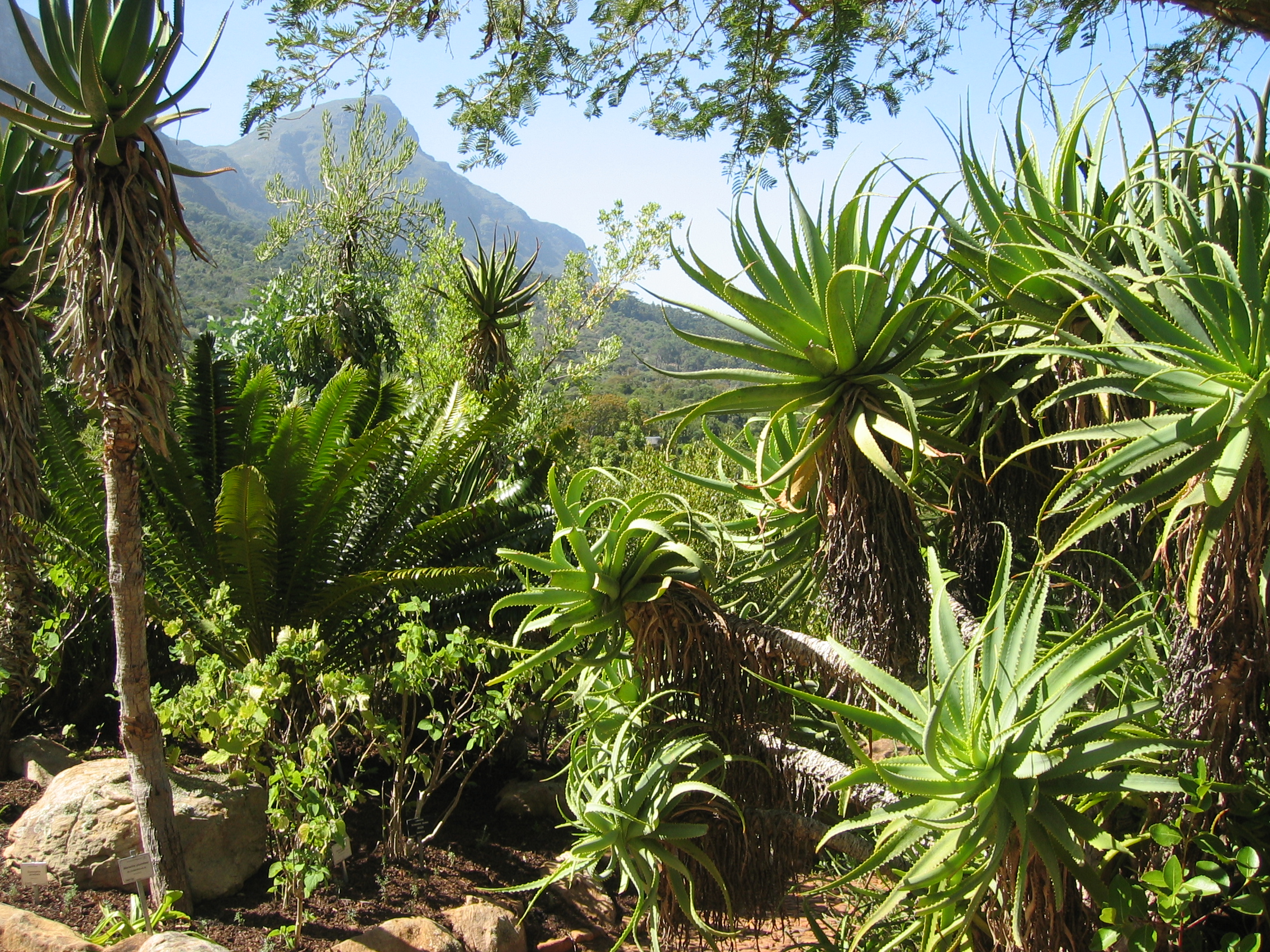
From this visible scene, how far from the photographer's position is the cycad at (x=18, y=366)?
4910 mm

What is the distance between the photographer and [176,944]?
331 cm

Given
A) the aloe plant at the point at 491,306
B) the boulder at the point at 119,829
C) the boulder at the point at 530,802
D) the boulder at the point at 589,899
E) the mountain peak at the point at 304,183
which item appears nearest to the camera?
the boulder at the point at 119,829

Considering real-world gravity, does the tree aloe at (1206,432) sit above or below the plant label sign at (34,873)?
above

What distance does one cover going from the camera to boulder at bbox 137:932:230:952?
3.28 meters

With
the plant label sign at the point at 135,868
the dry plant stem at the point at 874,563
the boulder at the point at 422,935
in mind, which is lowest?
the boulder at the point at 422,935

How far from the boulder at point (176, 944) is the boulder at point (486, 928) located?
1.96 m

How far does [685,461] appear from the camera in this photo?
32.5 feet

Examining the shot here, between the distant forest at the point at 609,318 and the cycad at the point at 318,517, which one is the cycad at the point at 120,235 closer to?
the cycad at the point at 318,517

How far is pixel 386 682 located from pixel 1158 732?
17.4 ft

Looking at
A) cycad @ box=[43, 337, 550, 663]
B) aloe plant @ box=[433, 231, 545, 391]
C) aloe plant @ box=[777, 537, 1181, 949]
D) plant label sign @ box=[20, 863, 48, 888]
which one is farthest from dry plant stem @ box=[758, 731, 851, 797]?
aloe plant @ box=[433, 231, 545, 391]

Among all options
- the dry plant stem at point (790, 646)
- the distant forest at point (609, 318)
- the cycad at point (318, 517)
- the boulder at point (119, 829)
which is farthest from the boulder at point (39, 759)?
the distant forest at point (609, 318)

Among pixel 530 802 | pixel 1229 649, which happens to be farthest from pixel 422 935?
pixel 1229 649

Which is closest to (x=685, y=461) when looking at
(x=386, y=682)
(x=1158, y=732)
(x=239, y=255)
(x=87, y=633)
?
(x=386, y=682)

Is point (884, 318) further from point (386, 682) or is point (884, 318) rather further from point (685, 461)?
point (685, 461)
